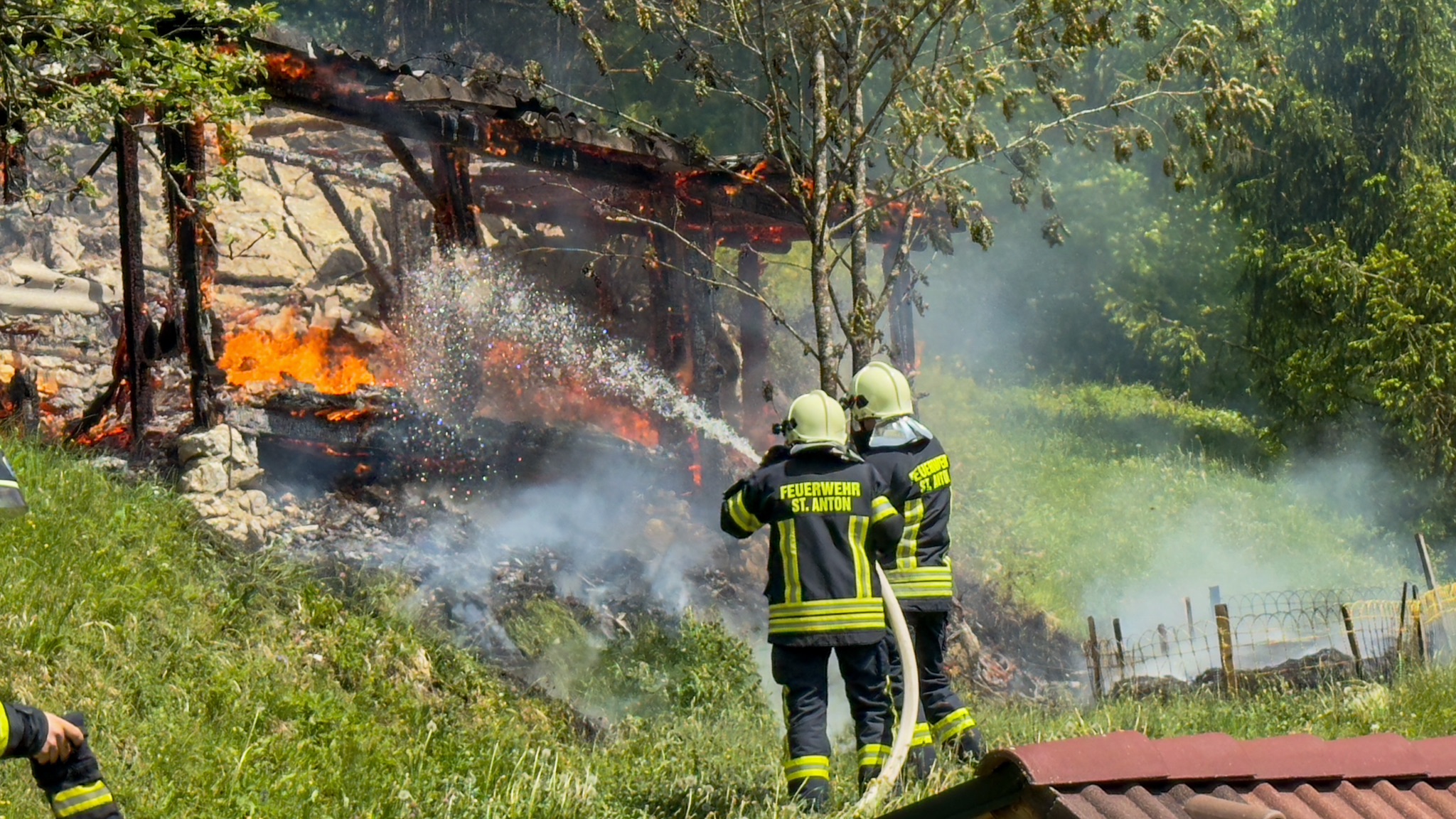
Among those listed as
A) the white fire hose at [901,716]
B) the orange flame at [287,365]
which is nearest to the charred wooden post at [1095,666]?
the white fire hose at [901,716]

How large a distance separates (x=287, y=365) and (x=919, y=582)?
28.5 ft

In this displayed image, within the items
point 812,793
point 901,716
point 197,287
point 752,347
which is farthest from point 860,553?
point 752,347

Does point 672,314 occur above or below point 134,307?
below

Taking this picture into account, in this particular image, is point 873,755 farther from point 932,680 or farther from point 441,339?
point 441,339

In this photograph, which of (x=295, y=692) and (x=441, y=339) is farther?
(x=441, y=339)

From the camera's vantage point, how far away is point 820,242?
10281 mm

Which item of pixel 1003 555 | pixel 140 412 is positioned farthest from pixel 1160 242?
pixel 140 412

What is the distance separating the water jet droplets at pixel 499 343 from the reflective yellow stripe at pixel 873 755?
9061mm

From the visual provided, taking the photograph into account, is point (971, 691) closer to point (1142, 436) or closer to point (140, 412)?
point (140, 412)

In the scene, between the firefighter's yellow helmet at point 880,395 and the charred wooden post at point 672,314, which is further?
the charred wooden post at point 672,314

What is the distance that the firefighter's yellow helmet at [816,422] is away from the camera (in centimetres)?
649

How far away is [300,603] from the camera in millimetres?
9031

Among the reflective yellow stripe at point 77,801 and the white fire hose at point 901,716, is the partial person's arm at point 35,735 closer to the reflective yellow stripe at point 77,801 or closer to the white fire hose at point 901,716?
the reflective yellow stripe at point 77,801

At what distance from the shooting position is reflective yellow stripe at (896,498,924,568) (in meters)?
7.09
